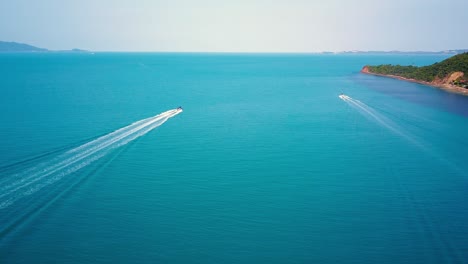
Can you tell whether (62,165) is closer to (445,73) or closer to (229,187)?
(229,187)

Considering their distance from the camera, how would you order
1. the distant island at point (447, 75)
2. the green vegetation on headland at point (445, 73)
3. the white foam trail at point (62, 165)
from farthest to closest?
the green vegetation on headland at point (445, 73)
the distant island at point (447, 75)
the white foam trail at point (62, 165)

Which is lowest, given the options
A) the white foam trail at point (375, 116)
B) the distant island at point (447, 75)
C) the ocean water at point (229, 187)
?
the ocean water at point (229, 187)

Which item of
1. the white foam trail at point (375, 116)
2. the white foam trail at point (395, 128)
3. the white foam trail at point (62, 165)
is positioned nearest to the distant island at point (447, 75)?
the white foam trail at point (375, 116)

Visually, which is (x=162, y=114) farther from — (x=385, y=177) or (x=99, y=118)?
(x=385, y=177)

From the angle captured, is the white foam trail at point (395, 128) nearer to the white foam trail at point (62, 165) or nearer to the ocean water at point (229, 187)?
the ocean water at point (229, 187)

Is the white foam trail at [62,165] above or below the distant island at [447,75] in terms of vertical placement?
below

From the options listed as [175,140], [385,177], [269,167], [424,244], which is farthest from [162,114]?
[424,244]
